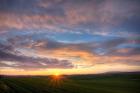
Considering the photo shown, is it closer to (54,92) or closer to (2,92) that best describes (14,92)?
(2,92)

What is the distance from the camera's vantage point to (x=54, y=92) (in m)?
34.8

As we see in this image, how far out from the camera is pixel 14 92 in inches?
1272

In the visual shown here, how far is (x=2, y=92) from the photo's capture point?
3119 cm

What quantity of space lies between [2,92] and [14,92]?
1933 mm

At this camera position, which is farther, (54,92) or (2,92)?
(54,92)

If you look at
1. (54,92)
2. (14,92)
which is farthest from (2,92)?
(54,92)

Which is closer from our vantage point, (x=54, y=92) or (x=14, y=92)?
(x=14, y=92)

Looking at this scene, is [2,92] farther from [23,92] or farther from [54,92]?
[54,92]

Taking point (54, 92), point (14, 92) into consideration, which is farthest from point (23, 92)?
point (54, 92)

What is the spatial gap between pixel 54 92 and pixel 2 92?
8.63 metres

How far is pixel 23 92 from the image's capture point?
32781 mm

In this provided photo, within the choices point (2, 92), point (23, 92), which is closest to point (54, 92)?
point (23, 92)

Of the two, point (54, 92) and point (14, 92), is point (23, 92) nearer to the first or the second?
point (14, 92)
